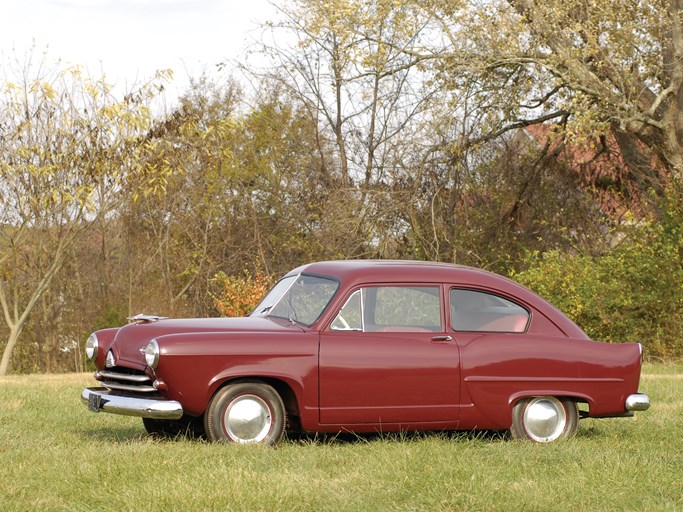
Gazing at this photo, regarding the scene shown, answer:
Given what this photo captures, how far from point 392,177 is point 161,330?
637 inches

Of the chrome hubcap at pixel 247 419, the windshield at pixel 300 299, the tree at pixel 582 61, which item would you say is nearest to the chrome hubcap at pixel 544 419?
the windshield at pixel 300 299

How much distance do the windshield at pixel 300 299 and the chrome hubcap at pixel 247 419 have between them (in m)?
0.76

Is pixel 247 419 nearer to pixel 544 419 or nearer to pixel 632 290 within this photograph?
pixel 544 419

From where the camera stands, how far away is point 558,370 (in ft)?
27.9

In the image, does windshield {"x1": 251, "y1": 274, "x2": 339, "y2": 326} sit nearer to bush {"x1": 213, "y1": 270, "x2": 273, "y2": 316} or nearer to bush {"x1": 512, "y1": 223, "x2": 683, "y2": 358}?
bush {"x1": 512, "y1": 223, "x2": 683, "y2": 358}

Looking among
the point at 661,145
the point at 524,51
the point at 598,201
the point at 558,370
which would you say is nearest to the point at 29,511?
the point at 558,370

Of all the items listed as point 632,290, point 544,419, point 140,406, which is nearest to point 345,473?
point 140,406

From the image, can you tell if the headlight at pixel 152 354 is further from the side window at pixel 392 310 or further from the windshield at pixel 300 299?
the side window at pixel 392 310

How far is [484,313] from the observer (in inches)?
342

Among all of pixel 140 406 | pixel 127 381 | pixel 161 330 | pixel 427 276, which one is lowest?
pixel 140 406

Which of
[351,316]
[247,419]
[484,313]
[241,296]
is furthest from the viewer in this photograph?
[241,296]

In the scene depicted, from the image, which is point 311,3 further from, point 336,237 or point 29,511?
point 29,511

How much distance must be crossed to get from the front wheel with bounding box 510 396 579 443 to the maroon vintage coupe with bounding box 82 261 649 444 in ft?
0.03

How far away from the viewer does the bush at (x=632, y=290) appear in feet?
63.6
